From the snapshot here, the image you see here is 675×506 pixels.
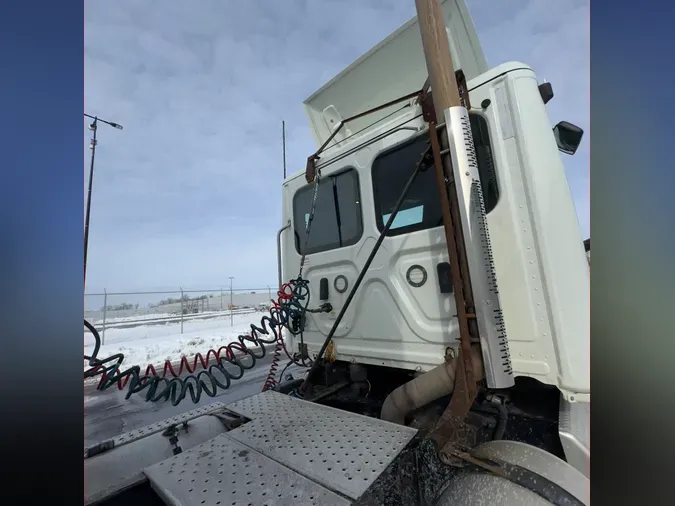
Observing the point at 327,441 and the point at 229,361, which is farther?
the point at 229,361

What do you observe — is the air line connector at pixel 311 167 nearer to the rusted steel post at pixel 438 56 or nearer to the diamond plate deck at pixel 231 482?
the rusted steel post at pixel 438 56

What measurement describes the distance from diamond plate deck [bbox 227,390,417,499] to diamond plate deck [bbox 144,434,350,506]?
64mm

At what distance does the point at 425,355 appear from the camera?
2.22 meters

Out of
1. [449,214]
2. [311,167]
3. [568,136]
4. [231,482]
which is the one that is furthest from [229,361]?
[568,136]

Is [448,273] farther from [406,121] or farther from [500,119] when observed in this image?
[406,121]

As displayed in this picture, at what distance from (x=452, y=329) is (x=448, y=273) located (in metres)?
0.38

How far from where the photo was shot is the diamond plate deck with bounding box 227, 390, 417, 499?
1.49 m

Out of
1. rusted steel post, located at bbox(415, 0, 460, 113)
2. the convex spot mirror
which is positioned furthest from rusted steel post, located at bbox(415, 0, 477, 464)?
the convex spot mirror

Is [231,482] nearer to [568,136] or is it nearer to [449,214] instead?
[449,214]

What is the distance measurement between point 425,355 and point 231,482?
4.58 ft

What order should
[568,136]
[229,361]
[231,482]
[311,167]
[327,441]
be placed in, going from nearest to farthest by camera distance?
[231,482], [327,441], [568,136], [229,361], [311,167]

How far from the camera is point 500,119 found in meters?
1.94

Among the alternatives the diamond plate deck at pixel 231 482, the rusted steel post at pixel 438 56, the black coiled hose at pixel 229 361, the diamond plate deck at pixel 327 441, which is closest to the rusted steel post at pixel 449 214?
the rusted steel post at pixel 438 56

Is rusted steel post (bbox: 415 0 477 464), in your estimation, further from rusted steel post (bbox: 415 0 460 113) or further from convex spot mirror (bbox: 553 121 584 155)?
convex spot mirror (bbox: 553 121 584 155)
